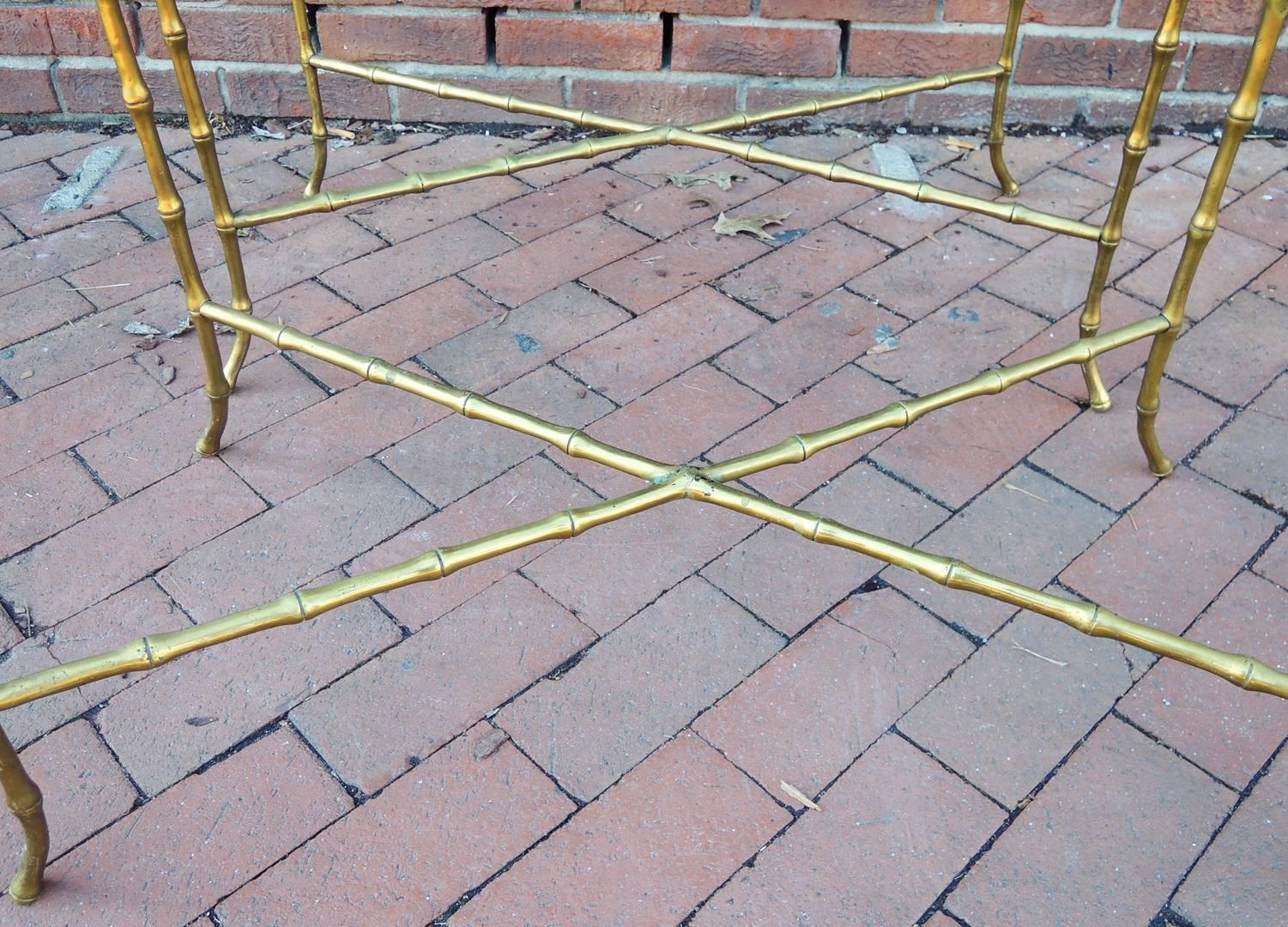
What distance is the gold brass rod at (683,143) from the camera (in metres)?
2.10

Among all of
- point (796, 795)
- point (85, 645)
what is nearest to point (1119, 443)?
point (796, 795)

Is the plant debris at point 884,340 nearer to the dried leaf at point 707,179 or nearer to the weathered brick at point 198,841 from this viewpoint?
the dried leaf at point 707,179

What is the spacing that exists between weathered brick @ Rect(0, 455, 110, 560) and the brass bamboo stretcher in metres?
0.22

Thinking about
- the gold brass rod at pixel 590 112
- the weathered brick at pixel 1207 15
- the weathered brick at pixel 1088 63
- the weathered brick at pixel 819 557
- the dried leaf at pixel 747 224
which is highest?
the weathered brick at pixel 1207 15

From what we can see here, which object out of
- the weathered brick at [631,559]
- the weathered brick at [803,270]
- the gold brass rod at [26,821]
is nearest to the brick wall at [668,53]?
the weathered brick at [803,270]

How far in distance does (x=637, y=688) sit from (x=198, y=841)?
2.05ft

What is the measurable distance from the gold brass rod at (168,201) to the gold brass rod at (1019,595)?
896 millimetres

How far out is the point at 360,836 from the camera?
1.48 metres

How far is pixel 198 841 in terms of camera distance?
4.83 ft

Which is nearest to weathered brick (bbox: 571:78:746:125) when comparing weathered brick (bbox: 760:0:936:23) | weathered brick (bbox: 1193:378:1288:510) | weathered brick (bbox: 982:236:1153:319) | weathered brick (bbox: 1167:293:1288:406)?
weathered brick (bbox: 760:0:936:23)

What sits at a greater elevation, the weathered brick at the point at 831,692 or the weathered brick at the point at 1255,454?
the weathered brick at the point at 1255,454

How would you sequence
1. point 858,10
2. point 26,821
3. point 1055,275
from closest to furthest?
point 26,821
point 1055,275
point 858,10

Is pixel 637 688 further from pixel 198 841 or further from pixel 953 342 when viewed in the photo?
pixel 953 342

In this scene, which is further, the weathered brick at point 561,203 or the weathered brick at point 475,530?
the weathered brick at point 561,203
